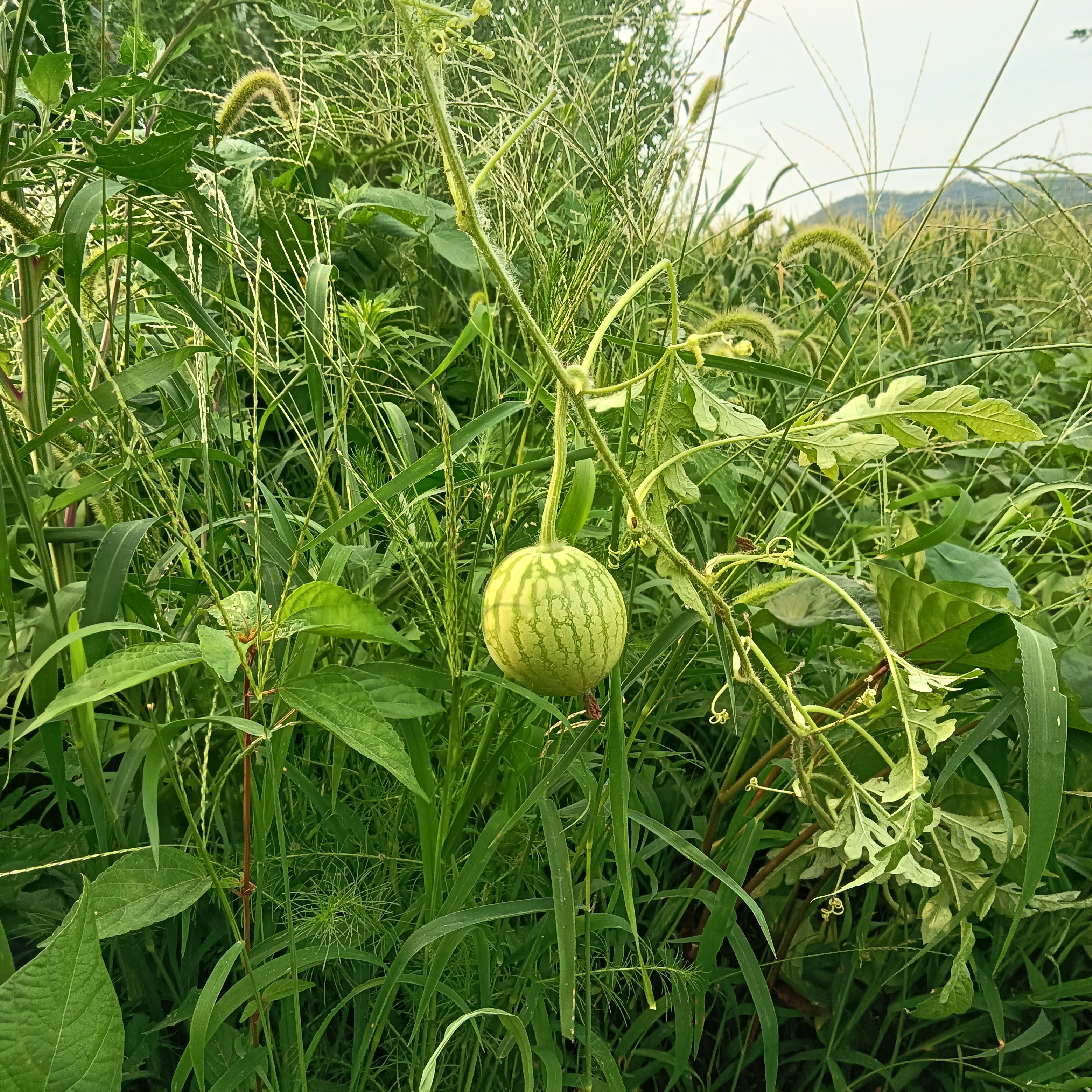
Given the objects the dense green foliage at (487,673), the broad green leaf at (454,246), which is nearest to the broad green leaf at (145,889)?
the dense green foliage at (487,673)

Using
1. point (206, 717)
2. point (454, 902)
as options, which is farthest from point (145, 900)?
point (454, 902)

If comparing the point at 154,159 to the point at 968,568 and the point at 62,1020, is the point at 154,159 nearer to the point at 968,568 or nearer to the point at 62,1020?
the point at 62,1020

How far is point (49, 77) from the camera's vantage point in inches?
32.3

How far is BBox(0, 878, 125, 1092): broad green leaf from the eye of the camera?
1.77 ft

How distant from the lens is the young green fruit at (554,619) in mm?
617

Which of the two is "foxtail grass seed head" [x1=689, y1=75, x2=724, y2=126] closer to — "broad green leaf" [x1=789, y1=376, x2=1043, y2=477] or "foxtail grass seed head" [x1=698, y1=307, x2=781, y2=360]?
"foxtail grass seed head" [x1=698, y1=307, x2=781, y2=360]

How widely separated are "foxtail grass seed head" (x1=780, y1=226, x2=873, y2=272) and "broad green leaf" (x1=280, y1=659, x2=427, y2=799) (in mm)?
890

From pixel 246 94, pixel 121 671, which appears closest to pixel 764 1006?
pixel 121 671

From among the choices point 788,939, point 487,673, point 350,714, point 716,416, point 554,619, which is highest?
point 716,416

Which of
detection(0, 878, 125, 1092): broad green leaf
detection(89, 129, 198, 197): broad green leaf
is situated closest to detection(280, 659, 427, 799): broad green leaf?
detection(0, 878, 125, 1092): broad green leaf

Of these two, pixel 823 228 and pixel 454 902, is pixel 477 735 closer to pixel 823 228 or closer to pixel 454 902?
pixel 454 902

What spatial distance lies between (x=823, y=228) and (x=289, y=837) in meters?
1.18

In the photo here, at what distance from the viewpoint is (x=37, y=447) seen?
1034mm

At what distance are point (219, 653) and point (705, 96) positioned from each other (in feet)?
3.69
